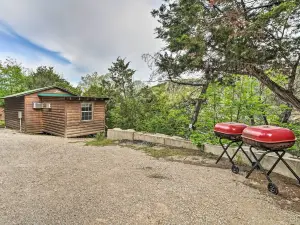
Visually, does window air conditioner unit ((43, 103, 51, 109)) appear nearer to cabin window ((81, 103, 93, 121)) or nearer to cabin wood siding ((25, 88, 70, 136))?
cabin wood siding ((25, 88, 70, 136))

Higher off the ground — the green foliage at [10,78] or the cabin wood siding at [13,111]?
the green foliage at [10,78]

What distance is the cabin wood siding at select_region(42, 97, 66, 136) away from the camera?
938cm

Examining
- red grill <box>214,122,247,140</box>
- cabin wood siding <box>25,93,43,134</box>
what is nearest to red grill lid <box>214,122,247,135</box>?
red grill <box>214,122,247,140</box>

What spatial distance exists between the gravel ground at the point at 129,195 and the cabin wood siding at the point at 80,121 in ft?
17.0

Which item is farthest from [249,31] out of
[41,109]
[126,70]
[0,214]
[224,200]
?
[126,70]

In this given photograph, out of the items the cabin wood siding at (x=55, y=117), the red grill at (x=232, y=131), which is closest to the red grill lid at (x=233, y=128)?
the red grill at (x=232, y=131)

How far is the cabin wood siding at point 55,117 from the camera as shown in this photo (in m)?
9.38

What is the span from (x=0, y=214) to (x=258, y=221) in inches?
111

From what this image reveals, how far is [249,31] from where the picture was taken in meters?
3.12

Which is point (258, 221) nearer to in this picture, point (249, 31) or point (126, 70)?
point (249, 31)

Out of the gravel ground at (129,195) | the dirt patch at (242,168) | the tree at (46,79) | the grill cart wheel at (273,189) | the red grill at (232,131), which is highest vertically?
the tree at (46,79)

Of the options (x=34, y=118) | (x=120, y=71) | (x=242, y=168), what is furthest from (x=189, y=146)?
(x=120, y=71)

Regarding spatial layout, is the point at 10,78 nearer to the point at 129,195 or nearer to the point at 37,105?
the point at 37,105

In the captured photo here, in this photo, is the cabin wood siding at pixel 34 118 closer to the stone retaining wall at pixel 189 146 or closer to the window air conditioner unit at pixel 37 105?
the window air conditioner unit at pixel 37 105
